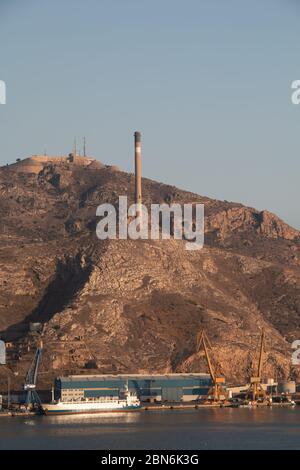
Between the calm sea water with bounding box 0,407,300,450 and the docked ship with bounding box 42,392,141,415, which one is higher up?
the docked ship with bounding box 42,392,141,415

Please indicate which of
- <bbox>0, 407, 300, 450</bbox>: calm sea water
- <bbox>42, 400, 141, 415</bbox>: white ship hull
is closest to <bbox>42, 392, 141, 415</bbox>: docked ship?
<bbox>42, 400, 141, 415</bbox>: white ship hull

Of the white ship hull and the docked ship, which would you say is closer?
the white ship hull

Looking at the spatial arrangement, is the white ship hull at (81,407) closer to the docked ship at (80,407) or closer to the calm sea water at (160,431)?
the docked ship at (80,407)

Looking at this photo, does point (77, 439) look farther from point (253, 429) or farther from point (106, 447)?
point (253, 429)

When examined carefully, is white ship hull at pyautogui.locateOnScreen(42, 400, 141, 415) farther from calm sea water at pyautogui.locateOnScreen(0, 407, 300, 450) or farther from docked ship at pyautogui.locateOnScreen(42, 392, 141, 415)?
calm sea water at pyautogui.locateOnScreen(0, 407, 300, 450)

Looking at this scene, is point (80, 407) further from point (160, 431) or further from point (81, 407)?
point (160, 431)
